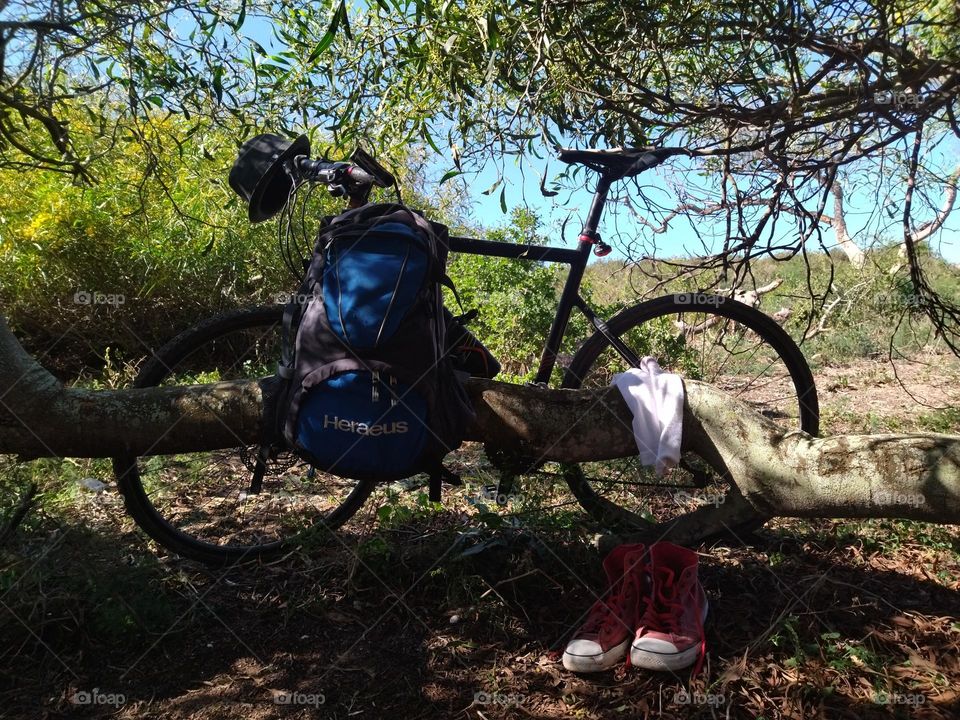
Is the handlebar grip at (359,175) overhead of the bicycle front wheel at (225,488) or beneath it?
overhead

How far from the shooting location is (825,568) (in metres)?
2.53

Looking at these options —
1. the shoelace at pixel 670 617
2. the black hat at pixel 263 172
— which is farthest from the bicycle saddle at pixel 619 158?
the shoelace at pixel 670 617

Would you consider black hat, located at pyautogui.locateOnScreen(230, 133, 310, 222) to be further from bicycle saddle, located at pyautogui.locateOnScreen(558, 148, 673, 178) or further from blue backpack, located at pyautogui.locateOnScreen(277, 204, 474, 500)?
bicycle saddle, located at pyautogui.locateOnScreen(558, 148, 673, 178)

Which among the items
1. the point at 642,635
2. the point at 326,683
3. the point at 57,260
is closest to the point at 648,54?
the point at 642,635

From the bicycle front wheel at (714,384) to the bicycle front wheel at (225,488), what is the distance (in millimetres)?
975

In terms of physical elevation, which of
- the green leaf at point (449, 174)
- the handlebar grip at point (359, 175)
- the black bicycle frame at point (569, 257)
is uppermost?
the green leaf at point (449, 174)

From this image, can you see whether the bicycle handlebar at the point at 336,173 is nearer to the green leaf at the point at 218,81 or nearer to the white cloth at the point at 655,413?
the green leaf at the point at 218,81

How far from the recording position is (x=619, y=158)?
2.70m

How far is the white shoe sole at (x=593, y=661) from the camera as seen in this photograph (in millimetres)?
2041

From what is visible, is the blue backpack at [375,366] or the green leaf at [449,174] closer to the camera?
the blue backpack at [375,366]

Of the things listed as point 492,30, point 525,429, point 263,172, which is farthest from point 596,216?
point 263,172

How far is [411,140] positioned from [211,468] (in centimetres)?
Result: 183

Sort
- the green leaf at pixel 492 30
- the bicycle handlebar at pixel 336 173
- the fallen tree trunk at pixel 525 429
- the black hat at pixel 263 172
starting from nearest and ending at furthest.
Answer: the fallen tree trunk at pixel 525 429 < the green leaf at pixel 492 30 < the bicycle handlebar at pixel 336 173 < the black hat at pixel 263 172

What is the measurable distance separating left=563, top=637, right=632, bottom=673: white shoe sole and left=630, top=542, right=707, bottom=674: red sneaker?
0.05 meters
